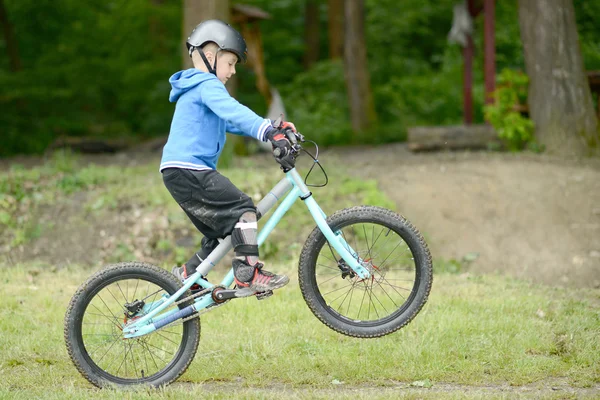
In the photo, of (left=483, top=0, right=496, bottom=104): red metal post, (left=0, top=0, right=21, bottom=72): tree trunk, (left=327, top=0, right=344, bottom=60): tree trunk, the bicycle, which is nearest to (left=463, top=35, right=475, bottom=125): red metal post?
(left=483, top=0, right=496, bottom=104): red metal post

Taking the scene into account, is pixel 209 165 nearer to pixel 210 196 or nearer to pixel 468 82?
pixel 210 196

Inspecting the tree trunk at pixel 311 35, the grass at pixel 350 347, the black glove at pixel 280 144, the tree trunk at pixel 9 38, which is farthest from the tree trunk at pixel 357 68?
the black glove at pixel 280 144

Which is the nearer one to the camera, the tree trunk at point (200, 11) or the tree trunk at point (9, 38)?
the tree trunk at point (200, 11)

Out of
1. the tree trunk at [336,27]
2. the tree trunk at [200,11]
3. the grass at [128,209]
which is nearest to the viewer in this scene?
the grass at [128,209]

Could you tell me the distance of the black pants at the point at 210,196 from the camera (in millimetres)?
4832

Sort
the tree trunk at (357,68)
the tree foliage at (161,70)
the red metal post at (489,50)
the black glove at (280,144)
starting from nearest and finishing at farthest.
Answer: the black glove at (280,144) → the red metal post at (489,50) → the tree trunk at (357,68) → the tree foliage at (161,70)

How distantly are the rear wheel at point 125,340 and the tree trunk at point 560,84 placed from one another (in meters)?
8.09

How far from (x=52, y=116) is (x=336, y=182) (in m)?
12.8

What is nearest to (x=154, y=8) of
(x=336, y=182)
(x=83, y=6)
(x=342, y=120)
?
(x=83, y=6)

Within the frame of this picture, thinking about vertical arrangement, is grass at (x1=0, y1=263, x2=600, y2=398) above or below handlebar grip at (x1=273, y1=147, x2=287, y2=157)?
below

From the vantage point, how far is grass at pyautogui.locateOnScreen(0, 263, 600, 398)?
5.10 meters

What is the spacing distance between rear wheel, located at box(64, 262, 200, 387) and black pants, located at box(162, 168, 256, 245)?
0.45 meters

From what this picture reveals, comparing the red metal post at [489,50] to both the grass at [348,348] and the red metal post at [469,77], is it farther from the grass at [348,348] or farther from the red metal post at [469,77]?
the grass at [348,348]

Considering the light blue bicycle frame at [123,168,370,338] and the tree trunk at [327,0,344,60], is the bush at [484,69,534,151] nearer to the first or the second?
the light blue bicycle frame at [123,168,370,338]
